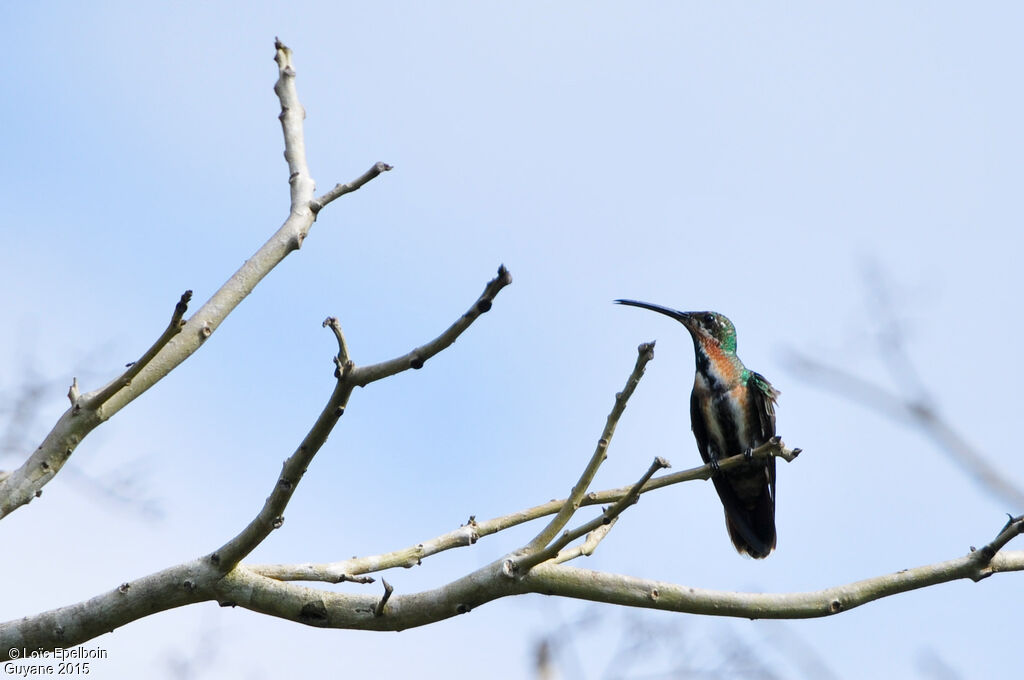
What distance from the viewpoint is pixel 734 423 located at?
8.72 metres

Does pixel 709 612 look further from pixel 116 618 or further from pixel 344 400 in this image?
pixel 116 618

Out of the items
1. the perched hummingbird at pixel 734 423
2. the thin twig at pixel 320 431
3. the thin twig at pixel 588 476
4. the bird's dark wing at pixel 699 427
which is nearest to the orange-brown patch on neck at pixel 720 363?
the perched hummingbird at pixel 734 423

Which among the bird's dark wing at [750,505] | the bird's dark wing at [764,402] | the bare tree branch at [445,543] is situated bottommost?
the bare tree branch at [445,543]

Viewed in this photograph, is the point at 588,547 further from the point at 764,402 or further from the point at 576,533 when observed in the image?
the point at 764,402

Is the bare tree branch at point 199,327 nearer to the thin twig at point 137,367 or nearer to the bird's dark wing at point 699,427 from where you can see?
the thin twig at point 137,367

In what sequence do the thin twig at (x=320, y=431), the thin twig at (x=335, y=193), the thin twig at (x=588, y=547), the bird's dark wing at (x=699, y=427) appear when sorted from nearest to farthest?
the thin twig at (x=320, y=431) < the thin twig at (x=588, y=547) < the thin twig at (x=335, y=193) < the bird's dark wing at (x=699, y=427)

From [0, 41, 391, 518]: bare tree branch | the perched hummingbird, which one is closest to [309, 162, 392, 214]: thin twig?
[0, 41, 391, 518]: bare tree branch

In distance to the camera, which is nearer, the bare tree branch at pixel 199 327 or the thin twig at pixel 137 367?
the thin twig at pixel 137 367

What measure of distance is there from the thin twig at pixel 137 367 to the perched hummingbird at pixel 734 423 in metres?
4.96

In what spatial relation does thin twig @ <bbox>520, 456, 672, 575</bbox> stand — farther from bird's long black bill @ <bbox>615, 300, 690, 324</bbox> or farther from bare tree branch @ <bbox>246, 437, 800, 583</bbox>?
bird's long black bill @ <bbox>615, 300, 690, 324</bbox>

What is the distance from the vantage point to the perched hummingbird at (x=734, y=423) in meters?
8.41

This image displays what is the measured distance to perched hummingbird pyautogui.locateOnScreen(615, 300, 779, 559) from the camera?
27.6ft

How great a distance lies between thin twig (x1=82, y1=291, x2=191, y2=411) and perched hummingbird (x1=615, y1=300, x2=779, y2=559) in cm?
496

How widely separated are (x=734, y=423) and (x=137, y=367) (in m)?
5.67
